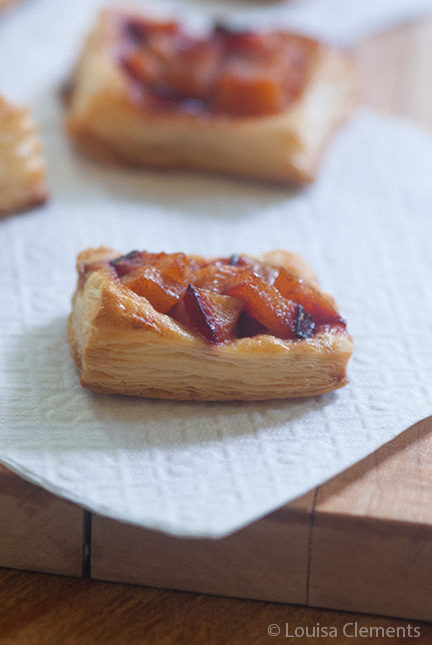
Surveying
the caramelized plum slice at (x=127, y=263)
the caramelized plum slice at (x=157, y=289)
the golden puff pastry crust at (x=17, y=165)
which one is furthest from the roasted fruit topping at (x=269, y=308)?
the golden puff pastry crust at (x=17, y=165)

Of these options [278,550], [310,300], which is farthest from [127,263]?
[278,550]

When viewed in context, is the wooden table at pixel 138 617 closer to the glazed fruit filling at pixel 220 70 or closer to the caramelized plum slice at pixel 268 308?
the caramelized plum slice at pixel 268 308

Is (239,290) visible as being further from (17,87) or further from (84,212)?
(17,87)

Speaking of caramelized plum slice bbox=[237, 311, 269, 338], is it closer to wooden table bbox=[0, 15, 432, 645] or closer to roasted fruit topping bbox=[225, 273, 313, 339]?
roasted fruit topping bbox=[225, 273, 313, 339]

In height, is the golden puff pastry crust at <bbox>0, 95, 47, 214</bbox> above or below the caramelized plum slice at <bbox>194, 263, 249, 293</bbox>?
above

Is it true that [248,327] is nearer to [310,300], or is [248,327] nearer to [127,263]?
[310,300]

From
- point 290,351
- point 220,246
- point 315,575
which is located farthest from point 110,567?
point 220,246

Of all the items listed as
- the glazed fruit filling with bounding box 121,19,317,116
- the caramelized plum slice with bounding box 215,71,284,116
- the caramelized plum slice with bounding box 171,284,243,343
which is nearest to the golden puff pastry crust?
the glazed fruit filling with bounding box 121,19,317,116
